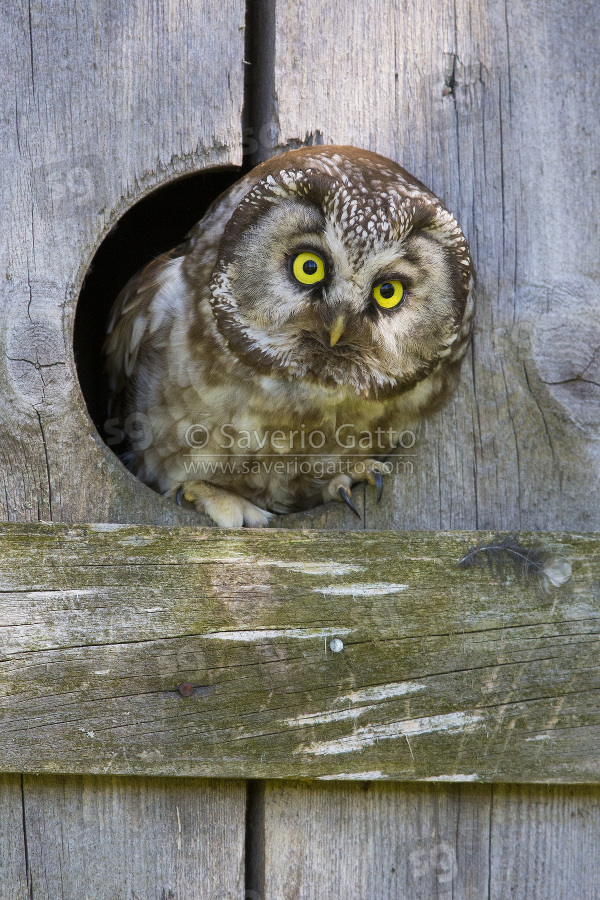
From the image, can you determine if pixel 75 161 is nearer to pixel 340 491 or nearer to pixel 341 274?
pixel 341 274

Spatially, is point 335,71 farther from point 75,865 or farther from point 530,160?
point 75,865

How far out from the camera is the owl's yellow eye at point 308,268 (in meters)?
1.96

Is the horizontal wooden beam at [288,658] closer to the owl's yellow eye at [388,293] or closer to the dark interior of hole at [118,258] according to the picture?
the owl's yellow eye at [388,293]

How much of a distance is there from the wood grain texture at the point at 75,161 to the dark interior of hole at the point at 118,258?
92 centimetres

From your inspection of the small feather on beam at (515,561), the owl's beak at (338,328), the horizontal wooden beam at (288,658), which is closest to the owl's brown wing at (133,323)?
the owl's beak at (338,328)

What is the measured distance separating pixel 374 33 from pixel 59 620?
1.62 metres

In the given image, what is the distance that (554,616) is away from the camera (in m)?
1.72

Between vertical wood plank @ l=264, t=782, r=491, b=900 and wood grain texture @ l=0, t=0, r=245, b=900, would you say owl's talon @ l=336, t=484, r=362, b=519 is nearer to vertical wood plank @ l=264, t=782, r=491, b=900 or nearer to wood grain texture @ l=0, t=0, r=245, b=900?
wood grain texture @ l=0, t=0, r=245, b=900

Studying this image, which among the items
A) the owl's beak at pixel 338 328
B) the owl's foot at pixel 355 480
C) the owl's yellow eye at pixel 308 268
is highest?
the owl's yellow eye at pixel 308 268

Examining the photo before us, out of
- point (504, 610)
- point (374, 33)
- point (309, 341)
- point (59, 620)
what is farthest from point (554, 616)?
point (374, 33)

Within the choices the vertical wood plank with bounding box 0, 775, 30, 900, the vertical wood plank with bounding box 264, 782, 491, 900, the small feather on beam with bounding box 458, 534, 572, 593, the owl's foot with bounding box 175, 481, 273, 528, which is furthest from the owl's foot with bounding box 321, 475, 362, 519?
the vertical wood plank with bounding box 0, 775, 30, 900

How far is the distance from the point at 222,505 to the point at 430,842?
1.00m

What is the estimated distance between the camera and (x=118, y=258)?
321 cm

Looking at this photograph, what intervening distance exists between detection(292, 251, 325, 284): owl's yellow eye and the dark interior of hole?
41.0 inches
